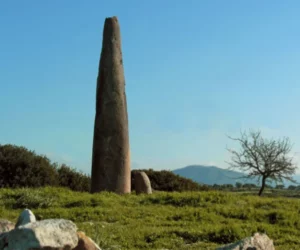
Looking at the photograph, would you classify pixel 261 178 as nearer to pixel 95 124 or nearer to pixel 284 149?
pixel 284 149

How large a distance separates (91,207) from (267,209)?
423 centimetres

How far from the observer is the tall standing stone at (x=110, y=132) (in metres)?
17.1

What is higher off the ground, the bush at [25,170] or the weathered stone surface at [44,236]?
the bush at [25,170]

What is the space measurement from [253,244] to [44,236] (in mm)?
2604

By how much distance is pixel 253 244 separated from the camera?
6.54 m

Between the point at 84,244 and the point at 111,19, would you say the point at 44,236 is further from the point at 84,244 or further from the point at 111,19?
the point at 111,19

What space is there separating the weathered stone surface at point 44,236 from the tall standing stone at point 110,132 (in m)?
11.6

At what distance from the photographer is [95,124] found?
17656mm

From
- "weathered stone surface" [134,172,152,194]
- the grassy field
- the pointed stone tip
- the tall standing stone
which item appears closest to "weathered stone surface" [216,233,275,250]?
the grassy field

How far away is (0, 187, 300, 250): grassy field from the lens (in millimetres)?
9623

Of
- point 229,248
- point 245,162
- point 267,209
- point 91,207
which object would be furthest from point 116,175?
point 245,162

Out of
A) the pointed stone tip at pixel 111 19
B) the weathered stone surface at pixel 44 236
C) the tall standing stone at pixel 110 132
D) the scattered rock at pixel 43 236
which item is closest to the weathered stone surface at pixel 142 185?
the tall standing stone at pixel 110 132

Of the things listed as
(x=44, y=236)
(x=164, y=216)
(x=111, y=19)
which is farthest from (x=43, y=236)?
(x=111, y=19)

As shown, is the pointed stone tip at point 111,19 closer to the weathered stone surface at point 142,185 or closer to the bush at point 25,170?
the weathered stone surface at point 142,185
